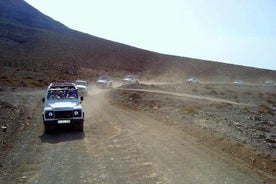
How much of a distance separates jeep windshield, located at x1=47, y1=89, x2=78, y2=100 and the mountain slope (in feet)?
226

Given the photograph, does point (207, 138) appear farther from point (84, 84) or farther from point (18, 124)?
point (84, 84)

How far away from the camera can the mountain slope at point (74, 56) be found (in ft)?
333

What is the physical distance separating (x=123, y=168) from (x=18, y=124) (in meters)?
11.7

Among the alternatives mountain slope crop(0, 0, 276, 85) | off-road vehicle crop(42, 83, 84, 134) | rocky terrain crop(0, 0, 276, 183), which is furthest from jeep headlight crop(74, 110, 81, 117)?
mountain slope crop(0, 0, 276, 85)

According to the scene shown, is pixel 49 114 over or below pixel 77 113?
below

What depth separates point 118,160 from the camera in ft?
41.8

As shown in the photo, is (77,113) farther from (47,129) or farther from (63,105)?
(47,129)

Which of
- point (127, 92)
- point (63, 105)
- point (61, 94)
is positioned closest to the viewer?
point (63, 105)

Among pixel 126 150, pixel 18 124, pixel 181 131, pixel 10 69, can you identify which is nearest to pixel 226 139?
pixel 181 131

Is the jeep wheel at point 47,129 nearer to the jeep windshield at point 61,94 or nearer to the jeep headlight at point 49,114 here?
the jeep headlight at point 49,114

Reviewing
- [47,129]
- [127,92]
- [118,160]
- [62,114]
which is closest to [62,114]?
[62,114]

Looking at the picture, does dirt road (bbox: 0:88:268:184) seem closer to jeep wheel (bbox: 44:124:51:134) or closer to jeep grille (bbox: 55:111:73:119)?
jeep wheel (bbox: 44:124:51:134)

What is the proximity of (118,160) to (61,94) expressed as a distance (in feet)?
28.1

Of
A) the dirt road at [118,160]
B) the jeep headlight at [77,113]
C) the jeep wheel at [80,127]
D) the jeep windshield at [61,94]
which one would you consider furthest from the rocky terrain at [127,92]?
the jeep windshield at [61,94]
